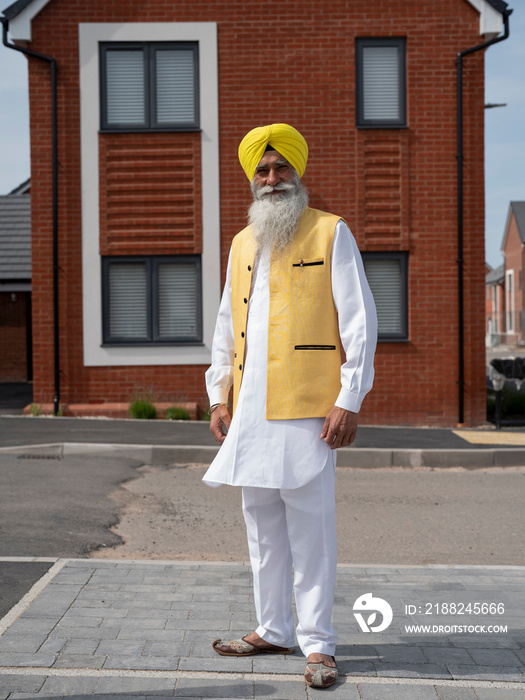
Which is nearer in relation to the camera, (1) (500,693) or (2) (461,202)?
A: (1) (500,693)

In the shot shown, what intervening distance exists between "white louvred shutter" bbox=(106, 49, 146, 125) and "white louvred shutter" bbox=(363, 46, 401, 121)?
3.68 m

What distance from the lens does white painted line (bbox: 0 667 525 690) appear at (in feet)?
10.7

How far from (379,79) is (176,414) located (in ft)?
21.0

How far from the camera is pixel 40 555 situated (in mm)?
5395

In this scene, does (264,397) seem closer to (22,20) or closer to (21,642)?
(21,642)

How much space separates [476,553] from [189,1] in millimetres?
11150

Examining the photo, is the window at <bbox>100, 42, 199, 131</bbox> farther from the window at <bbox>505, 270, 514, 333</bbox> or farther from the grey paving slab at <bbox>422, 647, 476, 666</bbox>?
the window at <bbox>505, 270, 514, 333</bbox>

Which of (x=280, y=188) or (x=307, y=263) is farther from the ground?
(x=280, y=188)

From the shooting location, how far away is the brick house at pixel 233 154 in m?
13.9

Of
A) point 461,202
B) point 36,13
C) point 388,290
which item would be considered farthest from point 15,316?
point 461,202

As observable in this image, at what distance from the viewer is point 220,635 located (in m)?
3.77

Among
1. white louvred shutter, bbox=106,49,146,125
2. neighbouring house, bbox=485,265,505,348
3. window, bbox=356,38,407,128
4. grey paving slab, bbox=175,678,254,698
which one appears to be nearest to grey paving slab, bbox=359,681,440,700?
grey paving slab, bbox=175,678,254,698

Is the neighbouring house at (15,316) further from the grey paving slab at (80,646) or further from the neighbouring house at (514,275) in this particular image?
the neighbouring house at (514,275)

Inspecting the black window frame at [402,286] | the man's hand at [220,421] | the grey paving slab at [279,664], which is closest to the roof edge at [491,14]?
the black window frame at [402,286]
